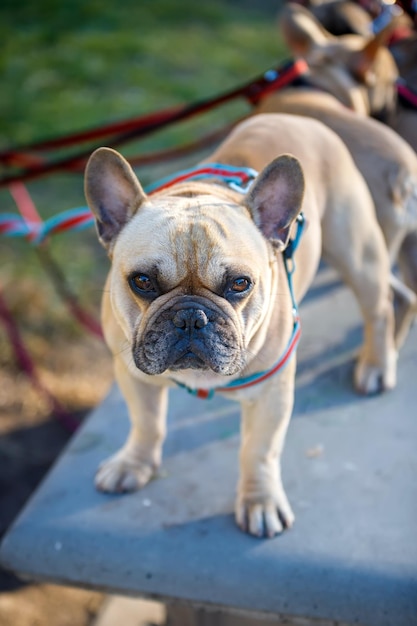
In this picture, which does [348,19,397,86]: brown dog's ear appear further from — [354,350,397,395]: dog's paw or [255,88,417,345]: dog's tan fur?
[354,350,397,395]: dog's paw

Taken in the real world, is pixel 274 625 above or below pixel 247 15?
above

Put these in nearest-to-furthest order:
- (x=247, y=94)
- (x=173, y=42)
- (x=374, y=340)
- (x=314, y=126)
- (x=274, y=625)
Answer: (x=274, y=625) < (x=314, y=126) < (x=374, y=340) < (x=247, y=94) < (x=173, y=42)

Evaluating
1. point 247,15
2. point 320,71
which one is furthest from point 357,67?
point 247,15

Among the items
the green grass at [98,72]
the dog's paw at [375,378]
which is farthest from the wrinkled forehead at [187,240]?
the green grass at [98,72]

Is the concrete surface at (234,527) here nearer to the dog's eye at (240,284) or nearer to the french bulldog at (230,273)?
the french bulldog at (230,273)

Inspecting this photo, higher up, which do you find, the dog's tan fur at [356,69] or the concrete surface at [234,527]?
the dog's tan fur at [356,69]

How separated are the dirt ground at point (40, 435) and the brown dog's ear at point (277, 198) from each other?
1.80 metres

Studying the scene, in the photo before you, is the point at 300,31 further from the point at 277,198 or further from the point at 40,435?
the point at 40,435

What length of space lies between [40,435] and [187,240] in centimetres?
219

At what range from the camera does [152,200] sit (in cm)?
180

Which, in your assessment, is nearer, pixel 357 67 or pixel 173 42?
pixel 357 67

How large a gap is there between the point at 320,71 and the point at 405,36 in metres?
0.77

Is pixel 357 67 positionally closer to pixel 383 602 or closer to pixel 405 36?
pixel 405 36

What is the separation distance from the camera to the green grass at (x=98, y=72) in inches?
196
